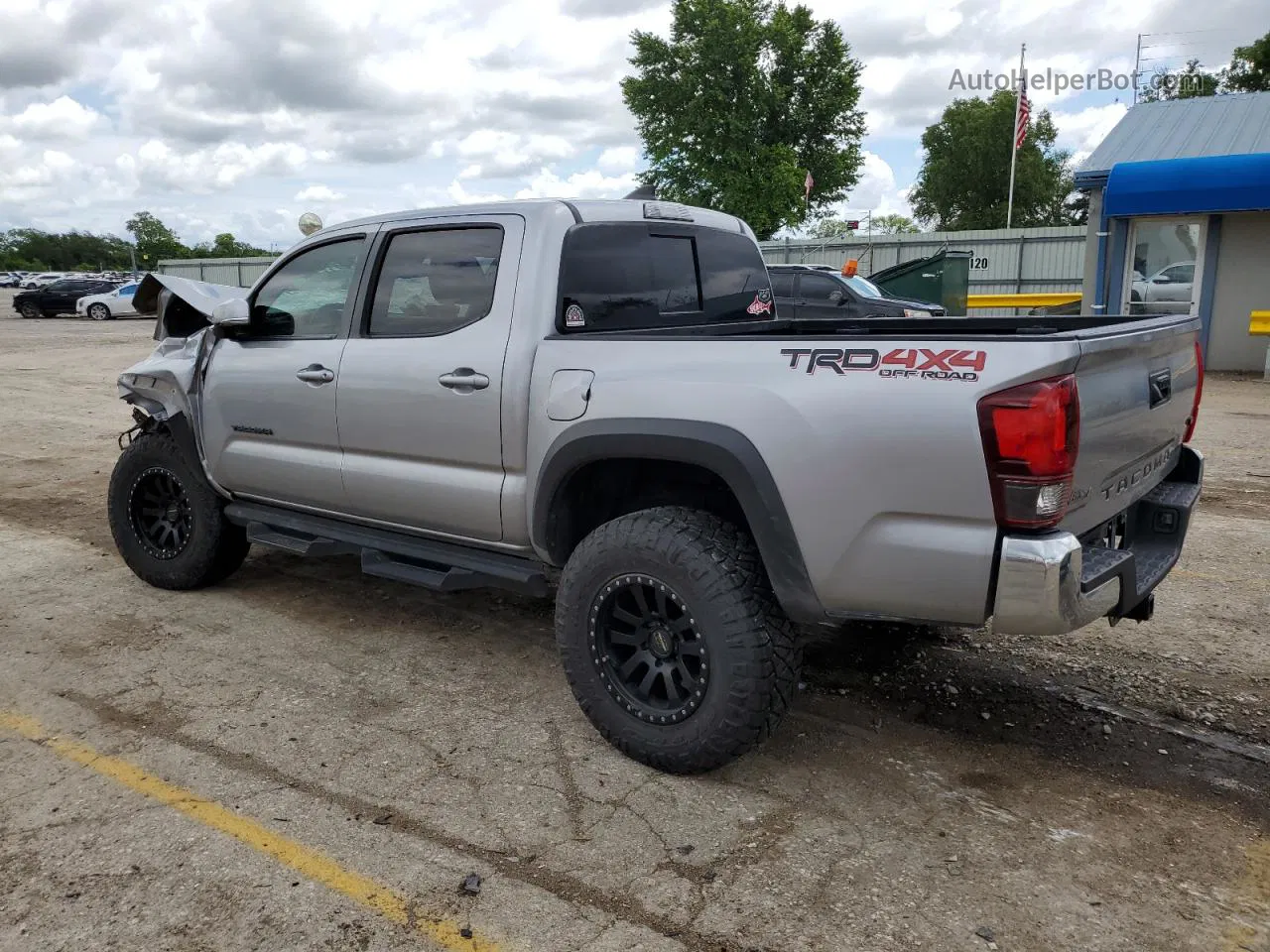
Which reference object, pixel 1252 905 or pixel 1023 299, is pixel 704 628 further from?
pixel 1023 299

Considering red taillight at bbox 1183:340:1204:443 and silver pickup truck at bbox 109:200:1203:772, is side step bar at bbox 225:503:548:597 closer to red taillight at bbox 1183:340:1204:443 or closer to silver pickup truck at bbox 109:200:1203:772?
silver pickup truck at bbox 109:200:1203:772

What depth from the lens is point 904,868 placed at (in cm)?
277

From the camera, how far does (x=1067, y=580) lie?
261 centimetres

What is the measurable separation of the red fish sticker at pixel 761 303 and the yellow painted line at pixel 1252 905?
111 inches

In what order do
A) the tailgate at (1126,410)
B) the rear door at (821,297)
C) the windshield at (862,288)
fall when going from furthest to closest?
1. the windshield at (862,288)
2. the rear door at (821,297)
3. the tailgate at (1126,410)

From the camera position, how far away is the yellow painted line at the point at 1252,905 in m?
2.45

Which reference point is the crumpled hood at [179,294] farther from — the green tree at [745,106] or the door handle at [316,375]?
the green tree at [745,106]

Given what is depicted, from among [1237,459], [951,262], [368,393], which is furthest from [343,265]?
[951,262]

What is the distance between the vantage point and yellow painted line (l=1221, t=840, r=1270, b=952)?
245cm

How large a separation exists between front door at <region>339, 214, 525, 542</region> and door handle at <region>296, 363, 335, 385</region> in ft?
0.30

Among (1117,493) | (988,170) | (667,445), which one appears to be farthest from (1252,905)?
(988,170)

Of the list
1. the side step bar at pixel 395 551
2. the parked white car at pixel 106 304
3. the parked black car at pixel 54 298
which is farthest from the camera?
the parked black car at pixel 54 298

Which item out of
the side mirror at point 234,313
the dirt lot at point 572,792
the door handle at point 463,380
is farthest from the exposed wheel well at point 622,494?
the side mirror at point 234,313

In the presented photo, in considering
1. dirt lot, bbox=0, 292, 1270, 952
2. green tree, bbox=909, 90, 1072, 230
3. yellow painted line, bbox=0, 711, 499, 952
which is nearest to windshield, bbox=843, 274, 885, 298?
dirt lot, bbox=0, 292, 1270, 952
